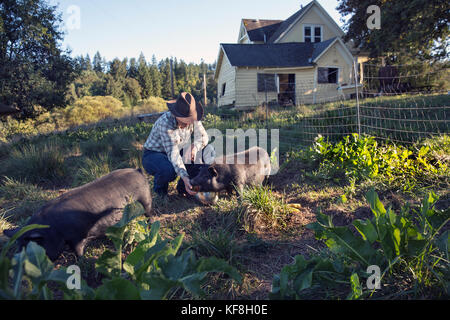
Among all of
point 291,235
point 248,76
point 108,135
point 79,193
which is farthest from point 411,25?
point 79,193

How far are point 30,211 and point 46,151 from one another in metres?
2.42

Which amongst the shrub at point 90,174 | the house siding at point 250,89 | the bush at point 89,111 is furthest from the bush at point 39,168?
the bush at point 89,111

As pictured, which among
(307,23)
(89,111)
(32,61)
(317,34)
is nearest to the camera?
(32,61)

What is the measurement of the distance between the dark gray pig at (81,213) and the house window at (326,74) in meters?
18.7

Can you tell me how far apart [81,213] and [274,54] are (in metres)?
18.6

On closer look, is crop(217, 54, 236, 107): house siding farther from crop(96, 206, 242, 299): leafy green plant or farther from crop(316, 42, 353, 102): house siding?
crop(96, 206, 242, 299): leafy green plant

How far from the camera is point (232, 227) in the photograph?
2912 millimetres

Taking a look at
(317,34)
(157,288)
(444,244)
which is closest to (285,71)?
(317,34)

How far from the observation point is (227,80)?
1998 centimetres

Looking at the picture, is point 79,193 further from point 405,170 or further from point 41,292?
point 405,170

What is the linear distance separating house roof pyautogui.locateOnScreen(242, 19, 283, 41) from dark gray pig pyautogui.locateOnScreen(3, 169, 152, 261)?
77.4ft

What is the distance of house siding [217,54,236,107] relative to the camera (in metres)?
18.6

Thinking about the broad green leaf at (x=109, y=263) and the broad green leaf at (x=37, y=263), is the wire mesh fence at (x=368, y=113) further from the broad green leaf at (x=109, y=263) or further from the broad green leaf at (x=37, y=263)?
the broad green leaf at (x=37, y=263)

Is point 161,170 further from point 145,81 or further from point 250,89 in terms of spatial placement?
point 145,81
